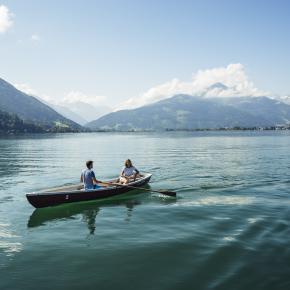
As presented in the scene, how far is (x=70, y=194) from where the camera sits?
2680cm

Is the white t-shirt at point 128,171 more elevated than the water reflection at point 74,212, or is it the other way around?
the white t-shirt at point 128,171

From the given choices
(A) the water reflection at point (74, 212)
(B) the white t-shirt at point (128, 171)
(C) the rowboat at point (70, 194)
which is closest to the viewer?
(A) the water reflection at point (74, 212)

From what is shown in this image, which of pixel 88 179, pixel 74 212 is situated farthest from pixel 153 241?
pixel 88 179

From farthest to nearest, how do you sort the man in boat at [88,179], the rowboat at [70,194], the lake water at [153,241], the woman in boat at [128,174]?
1. the woman in boat at [128,174]
2. the man in boat at [88,179]
3. the rowboat at [70,194]
4. the lake water at [153,241]

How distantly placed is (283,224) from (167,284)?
1043 cm

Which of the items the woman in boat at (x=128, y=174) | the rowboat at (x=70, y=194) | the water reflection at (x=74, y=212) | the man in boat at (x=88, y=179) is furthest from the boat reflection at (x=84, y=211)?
the woman in boat at (x=128, y=174)

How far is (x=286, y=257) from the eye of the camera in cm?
1625

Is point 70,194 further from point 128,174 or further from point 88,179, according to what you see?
point 128,174

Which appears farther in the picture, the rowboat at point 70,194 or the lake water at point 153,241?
the rowboat at point 70,194

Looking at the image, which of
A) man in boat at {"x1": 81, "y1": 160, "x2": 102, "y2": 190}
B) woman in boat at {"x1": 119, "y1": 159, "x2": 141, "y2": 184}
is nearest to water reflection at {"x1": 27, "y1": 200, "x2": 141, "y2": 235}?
man in boat at {"x1": 81, "y1": 160, "x2": 102, "y2": 190}

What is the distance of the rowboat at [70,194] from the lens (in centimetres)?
2541

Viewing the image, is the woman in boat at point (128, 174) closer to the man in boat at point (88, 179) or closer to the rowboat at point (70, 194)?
the rowboat at point (70, 194)

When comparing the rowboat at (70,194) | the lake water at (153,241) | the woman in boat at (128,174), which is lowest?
the lake water at (153,241)

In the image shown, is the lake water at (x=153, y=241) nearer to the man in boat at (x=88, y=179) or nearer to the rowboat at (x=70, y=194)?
the rowboat at (x=70, y=194)
